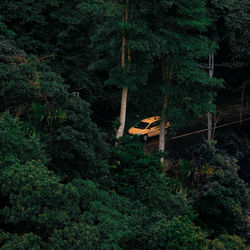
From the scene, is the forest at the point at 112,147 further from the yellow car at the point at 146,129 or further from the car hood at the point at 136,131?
the car hood at the point at 136,131

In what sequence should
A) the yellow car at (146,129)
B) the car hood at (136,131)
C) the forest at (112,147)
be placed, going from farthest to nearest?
the yellow car at (146,129)
the car hood at (136,131)
the forest at (112,147)

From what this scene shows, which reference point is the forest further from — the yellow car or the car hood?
the car hood

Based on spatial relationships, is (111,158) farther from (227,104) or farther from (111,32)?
(227,104)

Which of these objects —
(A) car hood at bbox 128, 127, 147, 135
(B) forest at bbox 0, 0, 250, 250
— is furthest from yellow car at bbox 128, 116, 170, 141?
(B) forest at bbox 0, 0, 250, 250

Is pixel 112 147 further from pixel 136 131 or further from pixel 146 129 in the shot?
pixel 146 129

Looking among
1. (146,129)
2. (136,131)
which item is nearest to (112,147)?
(136,131)

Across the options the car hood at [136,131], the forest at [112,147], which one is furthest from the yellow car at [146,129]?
the forest at [112,147]

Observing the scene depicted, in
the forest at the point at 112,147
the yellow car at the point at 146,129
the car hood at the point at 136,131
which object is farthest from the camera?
the yellow car at the point at 146,129

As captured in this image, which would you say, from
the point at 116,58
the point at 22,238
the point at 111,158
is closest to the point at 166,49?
the point at 116,58

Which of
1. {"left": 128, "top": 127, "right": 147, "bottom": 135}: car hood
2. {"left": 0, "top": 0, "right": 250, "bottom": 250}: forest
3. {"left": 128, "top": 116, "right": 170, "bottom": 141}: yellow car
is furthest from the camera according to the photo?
{"left": 128, "top": 116, "right": 170, "bottom": 141}: yellow car
